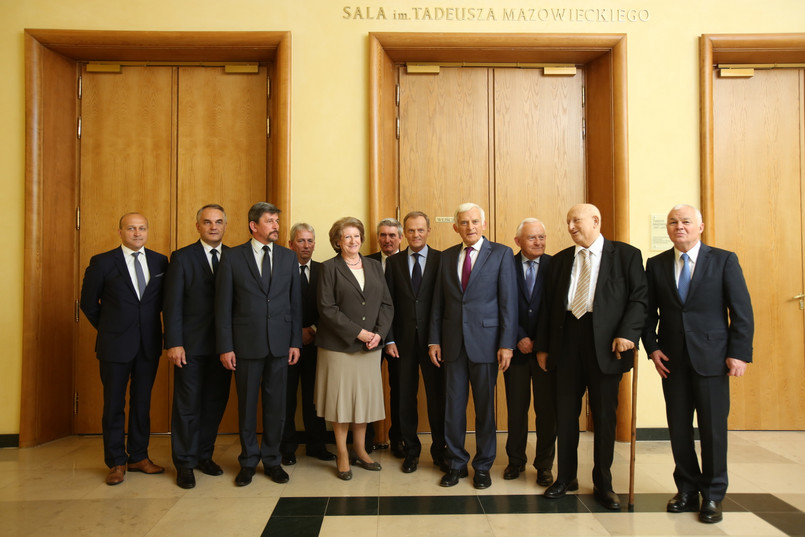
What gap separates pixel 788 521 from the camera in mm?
2906

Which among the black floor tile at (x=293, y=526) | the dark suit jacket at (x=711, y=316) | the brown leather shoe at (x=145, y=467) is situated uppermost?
the dark suit jacket at (x=711, y=316)

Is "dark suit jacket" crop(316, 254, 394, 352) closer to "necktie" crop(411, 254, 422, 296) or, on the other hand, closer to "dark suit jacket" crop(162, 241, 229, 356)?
"necktie" crop(411, 254, 422, 296)

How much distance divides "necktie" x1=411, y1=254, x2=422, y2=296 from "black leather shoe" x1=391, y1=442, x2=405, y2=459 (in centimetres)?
123

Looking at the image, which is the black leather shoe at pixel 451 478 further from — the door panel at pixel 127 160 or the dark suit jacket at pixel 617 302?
the door panel at pixel 127 160

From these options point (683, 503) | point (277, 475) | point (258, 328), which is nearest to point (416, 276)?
point (258, 328)

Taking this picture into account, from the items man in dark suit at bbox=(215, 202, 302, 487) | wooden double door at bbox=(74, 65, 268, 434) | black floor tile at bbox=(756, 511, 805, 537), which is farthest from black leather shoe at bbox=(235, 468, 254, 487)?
black floor tile at bbox=(756, 511, 805, 537)

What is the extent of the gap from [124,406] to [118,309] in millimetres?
680

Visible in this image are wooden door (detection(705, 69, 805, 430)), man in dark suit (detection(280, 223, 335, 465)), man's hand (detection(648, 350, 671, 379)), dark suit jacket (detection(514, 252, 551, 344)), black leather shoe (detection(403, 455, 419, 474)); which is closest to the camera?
man's hand (detection(648, 350, 671, 379))

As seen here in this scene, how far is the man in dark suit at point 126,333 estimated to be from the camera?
11.6 ft

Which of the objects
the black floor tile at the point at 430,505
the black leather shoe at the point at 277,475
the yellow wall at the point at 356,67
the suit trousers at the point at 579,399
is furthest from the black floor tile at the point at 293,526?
the yellow wall at the point at 356,67

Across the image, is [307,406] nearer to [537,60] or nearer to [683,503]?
[683,503]

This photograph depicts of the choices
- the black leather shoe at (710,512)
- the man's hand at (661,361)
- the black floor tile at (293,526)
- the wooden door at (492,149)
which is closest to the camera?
the black floor tile at (293,526)

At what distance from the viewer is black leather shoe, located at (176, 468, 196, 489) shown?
11.2 ft

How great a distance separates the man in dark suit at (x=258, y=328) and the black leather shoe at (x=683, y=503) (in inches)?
93.3
